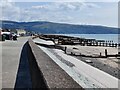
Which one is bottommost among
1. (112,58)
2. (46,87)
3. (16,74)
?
(112,58)

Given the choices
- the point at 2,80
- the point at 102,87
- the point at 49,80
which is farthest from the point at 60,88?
the point at 102,87

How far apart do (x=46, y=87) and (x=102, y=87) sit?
941cm

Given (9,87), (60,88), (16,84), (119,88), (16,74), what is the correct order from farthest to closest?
1. (119,88)
2. (16,74)
3. (16,84)
4. (9,87)
5. (60,88)

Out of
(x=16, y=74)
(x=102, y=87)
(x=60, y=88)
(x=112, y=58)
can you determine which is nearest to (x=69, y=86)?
(x=60, y=88)

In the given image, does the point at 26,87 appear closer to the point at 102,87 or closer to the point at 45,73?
the point at 45,73

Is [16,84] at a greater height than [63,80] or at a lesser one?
lesser

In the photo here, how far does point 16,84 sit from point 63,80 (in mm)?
4879

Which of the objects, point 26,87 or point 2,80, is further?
point 2,80

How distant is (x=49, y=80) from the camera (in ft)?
16.8

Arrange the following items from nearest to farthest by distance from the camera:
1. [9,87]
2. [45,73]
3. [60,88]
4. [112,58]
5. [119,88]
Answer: [60,88]
[45,73]
[9,87]
[119,88]
[112,58]

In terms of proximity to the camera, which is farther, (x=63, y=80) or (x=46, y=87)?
(x=63, y=80)

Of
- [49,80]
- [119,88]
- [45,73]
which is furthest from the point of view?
[119,88]

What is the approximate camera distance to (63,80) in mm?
5262

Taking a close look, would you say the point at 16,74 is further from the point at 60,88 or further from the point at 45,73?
the point at 60,88
